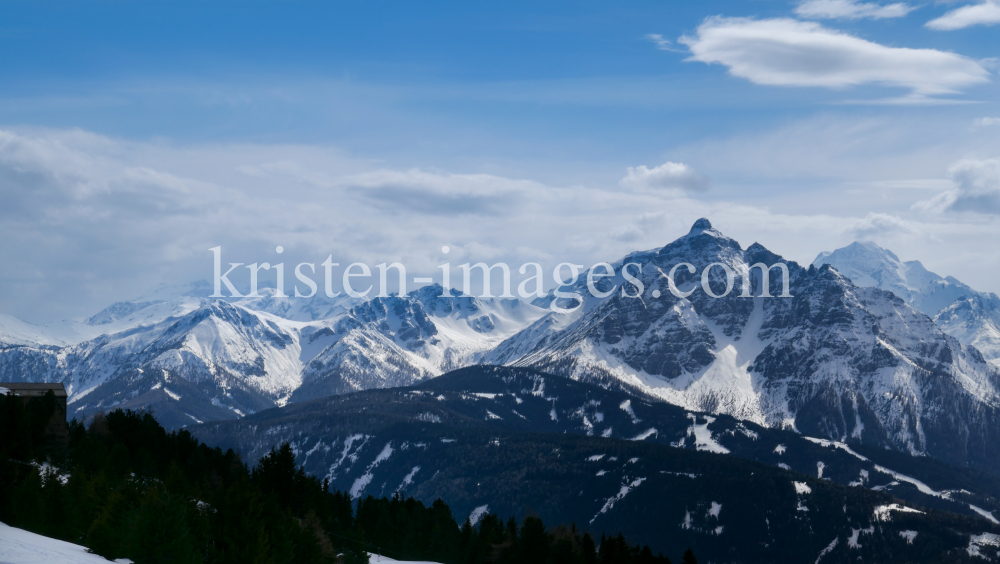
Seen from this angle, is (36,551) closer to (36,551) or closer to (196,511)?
(36,551)

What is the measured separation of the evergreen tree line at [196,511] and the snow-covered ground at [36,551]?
4291 millimetres

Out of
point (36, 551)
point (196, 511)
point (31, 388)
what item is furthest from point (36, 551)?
point (31, 388)

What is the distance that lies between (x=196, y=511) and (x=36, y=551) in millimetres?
25078

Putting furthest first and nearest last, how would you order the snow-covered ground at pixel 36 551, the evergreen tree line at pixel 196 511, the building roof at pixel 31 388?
the building roof at pixel 31 388 → the evergreen tree line at pixel 196 511 → the snow-covered ground at pixel 36 551

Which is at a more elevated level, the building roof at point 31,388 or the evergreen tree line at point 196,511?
the building roof at point 31,388

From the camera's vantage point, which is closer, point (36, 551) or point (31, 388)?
point (36, 551)

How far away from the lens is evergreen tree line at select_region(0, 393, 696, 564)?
8319 cm

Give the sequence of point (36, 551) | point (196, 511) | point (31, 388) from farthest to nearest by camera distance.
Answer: point (31, 388), point (196, 511), point (36, 551)

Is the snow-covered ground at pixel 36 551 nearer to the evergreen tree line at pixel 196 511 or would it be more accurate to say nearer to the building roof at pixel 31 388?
the evergreen tree line at pixel 196 511

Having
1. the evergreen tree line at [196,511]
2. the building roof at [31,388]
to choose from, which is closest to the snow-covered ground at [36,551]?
the evergreen tree line at [196,511]

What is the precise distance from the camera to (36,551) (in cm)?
→ 6862

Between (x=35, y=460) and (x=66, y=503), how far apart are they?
25.1 meters

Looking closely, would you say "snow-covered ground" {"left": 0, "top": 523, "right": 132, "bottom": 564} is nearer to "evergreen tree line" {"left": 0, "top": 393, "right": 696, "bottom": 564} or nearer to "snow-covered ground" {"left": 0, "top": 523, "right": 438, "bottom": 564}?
"snow-covered ground" {"left": 0, "top": 523, "right": 438, "bottom": 564}

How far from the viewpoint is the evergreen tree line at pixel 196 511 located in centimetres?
8319
